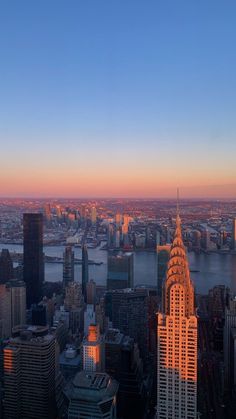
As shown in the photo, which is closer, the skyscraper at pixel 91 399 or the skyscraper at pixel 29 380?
the skyscraper at pixel 91 399

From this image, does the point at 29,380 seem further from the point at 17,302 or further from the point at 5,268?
the point at 5,268

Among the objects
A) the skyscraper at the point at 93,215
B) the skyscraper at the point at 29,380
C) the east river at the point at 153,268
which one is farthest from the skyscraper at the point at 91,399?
the skyscraper at the point at 93,215

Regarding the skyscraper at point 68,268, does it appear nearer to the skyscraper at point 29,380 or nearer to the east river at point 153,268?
the east river at point 153,268

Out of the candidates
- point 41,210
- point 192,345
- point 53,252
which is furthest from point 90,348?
point 53,252

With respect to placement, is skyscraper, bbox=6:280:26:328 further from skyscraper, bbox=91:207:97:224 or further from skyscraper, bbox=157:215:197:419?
skyscraper, bbox=157:215:197:419

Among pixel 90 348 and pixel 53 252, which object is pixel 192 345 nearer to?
pixel 90 348

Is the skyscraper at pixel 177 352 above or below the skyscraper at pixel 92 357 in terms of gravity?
above
